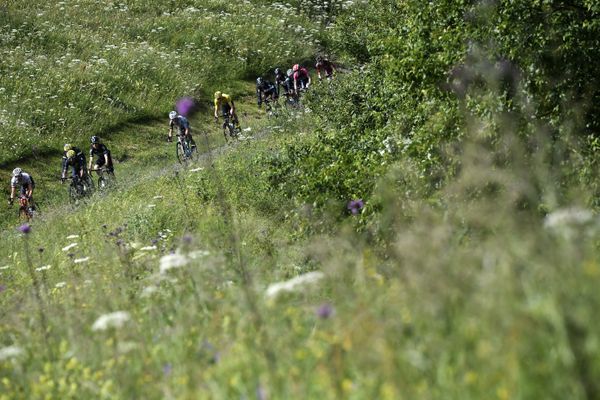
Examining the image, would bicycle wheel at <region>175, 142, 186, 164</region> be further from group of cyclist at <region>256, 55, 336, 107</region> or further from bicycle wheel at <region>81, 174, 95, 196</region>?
group of cyclist at <region>256, 55, 336, 107</region>

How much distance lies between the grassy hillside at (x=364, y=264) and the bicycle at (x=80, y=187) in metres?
1.89

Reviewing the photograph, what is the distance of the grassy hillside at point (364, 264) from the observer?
11.4 feet

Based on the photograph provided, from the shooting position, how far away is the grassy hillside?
346 cm

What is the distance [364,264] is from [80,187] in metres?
17.5

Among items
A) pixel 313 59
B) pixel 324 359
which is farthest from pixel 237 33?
pixel 324 359

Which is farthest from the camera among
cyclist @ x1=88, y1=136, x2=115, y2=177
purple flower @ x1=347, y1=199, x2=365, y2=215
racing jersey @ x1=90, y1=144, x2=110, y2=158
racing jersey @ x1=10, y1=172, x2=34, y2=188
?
racing jersey @ x1=90, y1=144, x2=110, y2=158

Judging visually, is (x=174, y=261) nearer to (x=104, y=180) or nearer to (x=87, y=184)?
(x=104, y=180)

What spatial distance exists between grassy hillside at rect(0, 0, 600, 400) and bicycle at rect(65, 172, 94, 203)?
6.19 feet

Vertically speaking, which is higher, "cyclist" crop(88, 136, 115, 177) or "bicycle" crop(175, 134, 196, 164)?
"cyclist" crop(88, 136, 115, 177)

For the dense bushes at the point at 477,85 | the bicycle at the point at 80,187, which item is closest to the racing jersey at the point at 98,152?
the bicycle at the point at 80,187

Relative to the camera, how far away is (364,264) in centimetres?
591

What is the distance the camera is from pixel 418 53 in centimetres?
1173

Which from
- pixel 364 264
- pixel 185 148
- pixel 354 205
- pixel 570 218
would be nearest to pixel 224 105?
pixel 185 148

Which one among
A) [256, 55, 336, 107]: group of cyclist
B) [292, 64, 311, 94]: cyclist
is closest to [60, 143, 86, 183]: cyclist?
[256, 55, 336, 107]: group of cyclist
